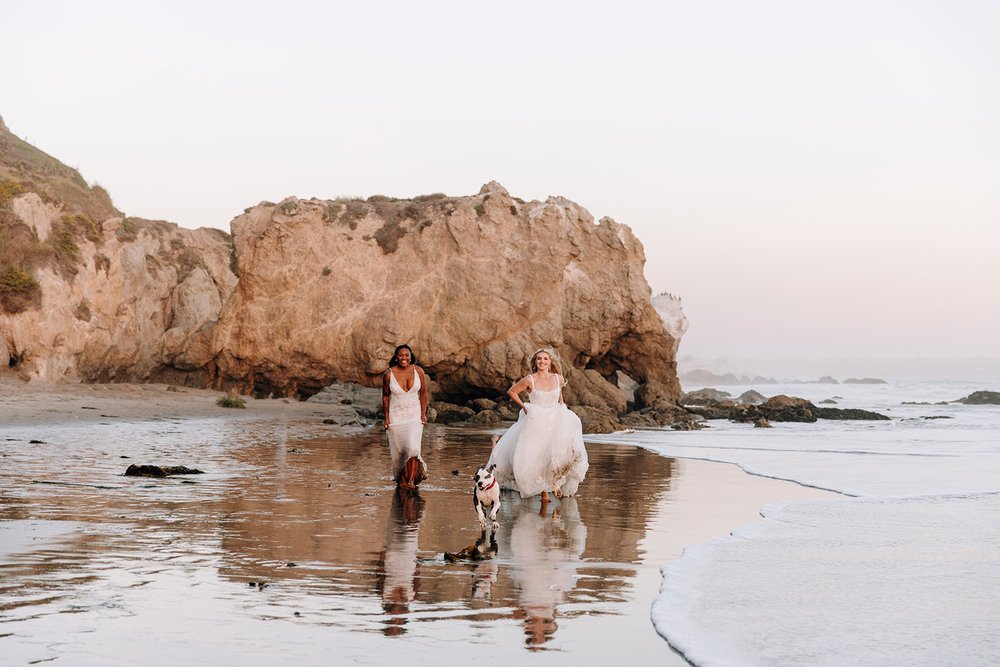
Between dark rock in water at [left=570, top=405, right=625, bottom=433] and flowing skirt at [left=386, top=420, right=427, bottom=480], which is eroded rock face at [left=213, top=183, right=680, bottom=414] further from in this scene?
flowing skirt at [left=386, top=420, right=427, bottom=480]

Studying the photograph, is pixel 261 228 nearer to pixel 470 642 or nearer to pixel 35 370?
pixel 35 370

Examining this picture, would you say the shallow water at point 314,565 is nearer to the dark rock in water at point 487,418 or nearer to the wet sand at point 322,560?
the wet sand at point 322,560

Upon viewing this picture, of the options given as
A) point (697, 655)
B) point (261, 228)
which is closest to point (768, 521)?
point (697, 655)

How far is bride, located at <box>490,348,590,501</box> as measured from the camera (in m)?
12.1

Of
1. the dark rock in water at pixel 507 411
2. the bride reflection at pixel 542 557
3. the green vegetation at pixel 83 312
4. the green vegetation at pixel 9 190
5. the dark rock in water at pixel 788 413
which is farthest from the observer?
the dark rock in water at pixel 788 413

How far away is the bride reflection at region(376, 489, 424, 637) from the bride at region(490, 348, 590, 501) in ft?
5.19

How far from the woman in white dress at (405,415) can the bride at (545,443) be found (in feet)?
3.84

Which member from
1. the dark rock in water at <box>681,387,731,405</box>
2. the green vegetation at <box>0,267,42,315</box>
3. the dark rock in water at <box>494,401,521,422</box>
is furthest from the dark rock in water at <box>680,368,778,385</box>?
the green vegetation at <box>0,267,42,315</box>

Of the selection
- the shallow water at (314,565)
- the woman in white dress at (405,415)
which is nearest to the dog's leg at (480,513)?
the shallow water at (314,565)

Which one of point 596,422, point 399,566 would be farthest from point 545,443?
point 596,422

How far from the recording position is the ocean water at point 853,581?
541 centimetres

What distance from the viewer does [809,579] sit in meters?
7.26

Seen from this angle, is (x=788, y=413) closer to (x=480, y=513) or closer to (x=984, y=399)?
(x=984, y=399)

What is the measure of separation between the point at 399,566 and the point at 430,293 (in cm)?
2381
